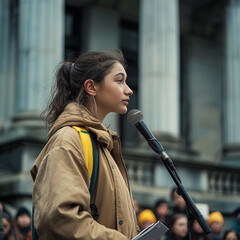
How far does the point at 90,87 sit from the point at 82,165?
642 mm

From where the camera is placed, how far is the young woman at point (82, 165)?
3.20 meters

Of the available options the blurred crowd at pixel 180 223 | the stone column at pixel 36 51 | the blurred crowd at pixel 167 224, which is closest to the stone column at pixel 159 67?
the stone column at pixel 36 51

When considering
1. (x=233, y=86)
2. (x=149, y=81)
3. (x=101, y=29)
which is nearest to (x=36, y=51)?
(x=149, y=81)

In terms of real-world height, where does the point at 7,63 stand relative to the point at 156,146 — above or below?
above

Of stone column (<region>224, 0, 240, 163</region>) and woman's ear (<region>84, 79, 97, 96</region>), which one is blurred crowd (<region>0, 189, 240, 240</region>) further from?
stone column (<region>224, 0, 240, 163</region>)

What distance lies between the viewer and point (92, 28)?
23.4 m

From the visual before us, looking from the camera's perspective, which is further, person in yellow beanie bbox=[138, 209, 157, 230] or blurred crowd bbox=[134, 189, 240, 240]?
person in yellow beanie bbox=[138, 209, 157, 230]

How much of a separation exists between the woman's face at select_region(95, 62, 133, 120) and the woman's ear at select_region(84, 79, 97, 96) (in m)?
0.02

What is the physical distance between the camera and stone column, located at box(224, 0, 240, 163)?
21703mm

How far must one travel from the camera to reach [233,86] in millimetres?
21938

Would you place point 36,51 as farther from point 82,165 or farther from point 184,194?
point 82,165

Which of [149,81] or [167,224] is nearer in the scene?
[167,224]

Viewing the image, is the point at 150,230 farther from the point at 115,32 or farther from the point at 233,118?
the point at 115,32

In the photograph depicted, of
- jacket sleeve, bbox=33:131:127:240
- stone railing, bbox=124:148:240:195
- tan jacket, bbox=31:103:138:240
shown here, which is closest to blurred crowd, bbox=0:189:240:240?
tan jacket, bbox=31:103:138:240
